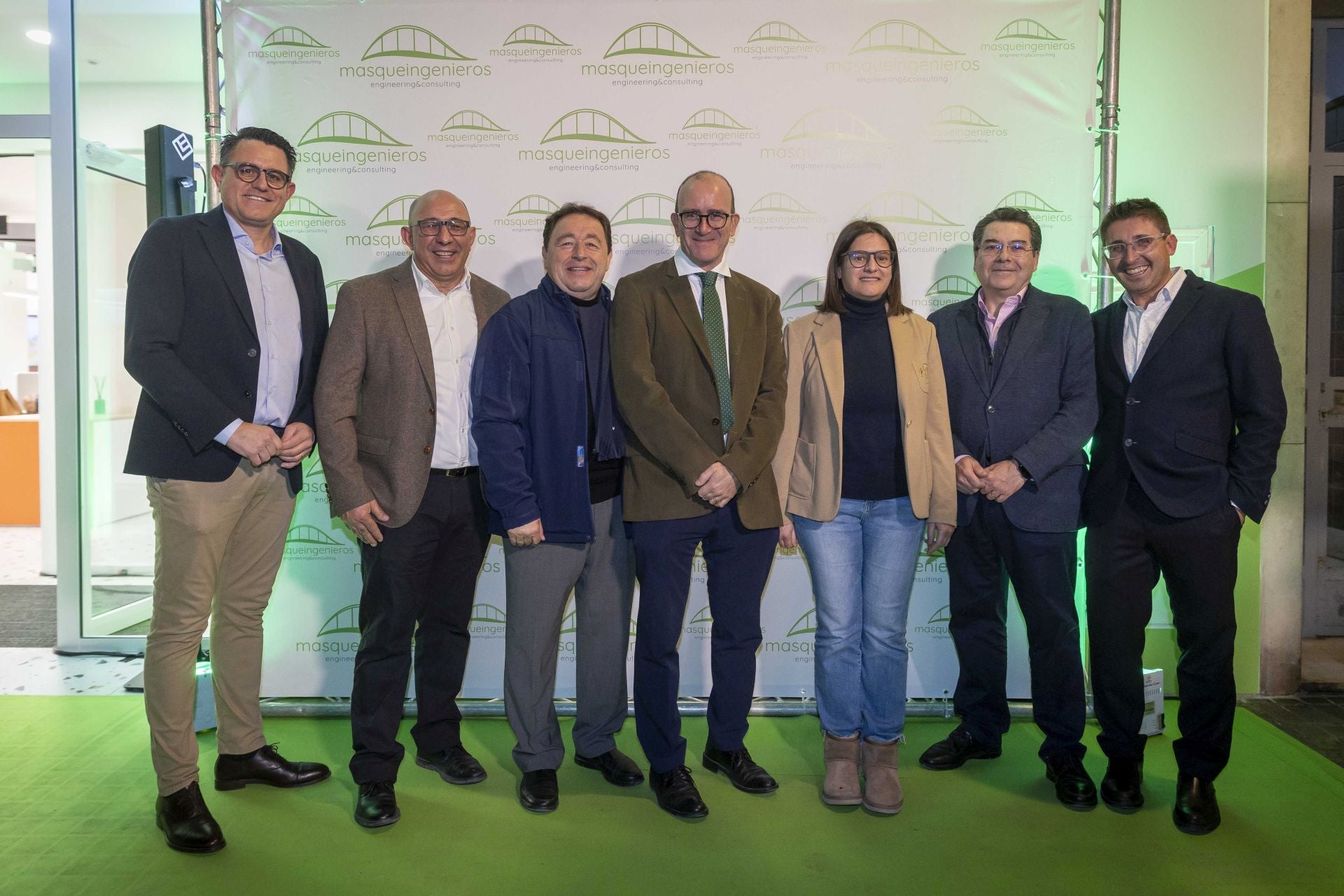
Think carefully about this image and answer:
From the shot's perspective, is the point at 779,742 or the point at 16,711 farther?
the point at 16,711

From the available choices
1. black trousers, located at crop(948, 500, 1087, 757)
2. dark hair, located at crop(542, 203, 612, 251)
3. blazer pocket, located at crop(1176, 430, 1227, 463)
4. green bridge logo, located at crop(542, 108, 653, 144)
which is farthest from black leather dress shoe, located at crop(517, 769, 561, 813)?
green bridge logo, located at crop(542, 108, 653, 144)

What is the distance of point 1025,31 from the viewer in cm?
327

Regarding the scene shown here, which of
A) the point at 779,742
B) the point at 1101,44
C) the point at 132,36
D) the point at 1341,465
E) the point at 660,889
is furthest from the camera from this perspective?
the point at 132,36

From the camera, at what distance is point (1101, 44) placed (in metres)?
3.33

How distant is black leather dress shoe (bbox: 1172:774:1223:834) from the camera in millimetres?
2436

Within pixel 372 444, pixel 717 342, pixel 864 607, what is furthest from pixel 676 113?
pixel 864 607

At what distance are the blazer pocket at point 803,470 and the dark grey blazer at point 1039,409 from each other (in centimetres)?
45

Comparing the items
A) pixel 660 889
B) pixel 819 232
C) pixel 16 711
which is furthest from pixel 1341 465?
pixel 16 711

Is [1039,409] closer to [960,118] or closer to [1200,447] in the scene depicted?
[1200,447]

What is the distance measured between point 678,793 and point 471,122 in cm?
251

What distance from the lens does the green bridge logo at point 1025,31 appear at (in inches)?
128

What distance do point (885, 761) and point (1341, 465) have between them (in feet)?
10.9

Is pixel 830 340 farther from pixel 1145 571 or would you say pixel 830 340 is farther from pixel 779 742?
pixel 779 742

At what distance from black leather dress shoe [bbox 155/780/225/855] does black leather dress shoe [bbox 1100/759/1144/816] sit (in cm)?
255
